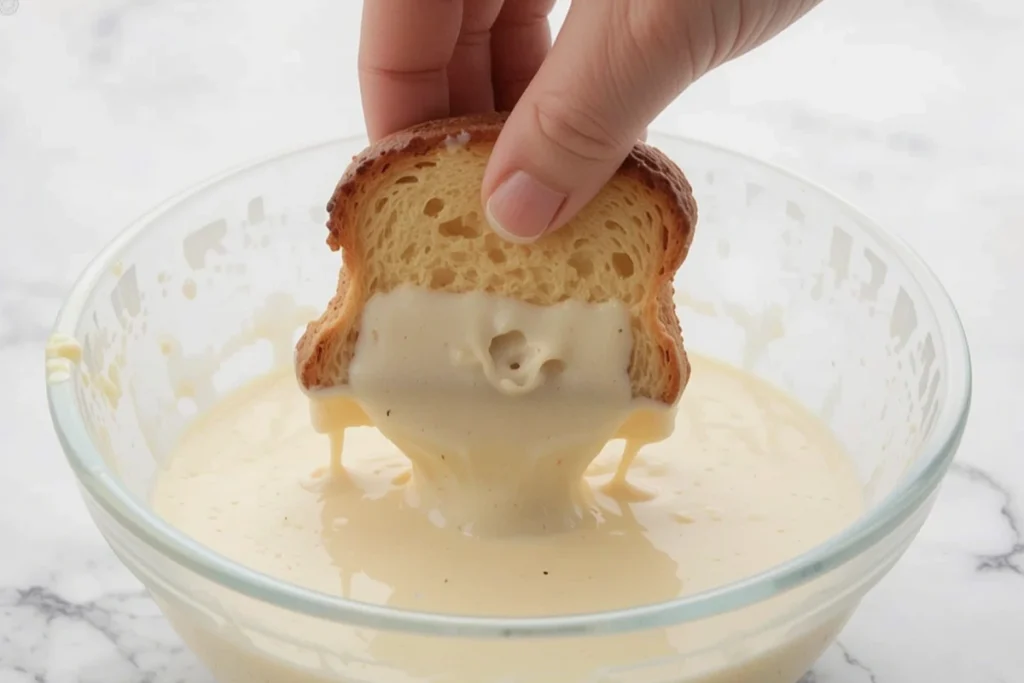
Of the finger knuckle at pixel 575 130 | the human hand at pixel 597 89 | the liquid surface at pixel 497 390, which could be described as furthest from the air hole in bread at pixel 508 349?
the finger knuckle at pixel 575 130

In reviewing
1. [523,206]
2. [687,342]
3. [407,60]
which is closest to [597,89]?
[523,206]

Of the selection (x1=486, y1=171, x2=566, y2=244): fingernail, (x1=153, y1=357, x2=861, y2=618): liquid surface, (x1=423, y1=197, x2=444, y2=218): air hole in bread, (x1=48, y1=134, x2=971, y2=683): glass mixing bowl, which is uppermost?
(x1=486, y1=171, x2=566, y2=244): fingernail

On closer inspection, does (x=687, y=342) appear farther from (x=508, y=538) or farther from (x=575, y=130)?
(x=575, y=130)

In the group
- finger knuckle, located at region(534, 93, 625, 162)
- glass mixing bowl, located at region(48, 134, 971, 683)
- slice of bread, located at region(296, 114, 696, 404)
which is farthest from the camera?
slice of bread, located at region(296, 114, 696, 404)

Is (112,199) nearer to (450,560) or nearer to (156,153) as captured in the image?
(156,153)

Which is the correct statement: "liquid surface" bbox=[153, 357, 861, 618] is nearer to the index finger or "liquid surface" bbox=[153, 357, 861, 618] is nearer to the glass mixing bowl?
the glass mixing bowl

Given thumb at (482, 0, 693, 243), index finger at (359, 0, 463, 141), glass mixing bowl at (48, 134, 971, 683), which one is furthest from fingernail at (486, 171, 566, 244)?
glass mixing bowl at (48, 134, 971, 683)
